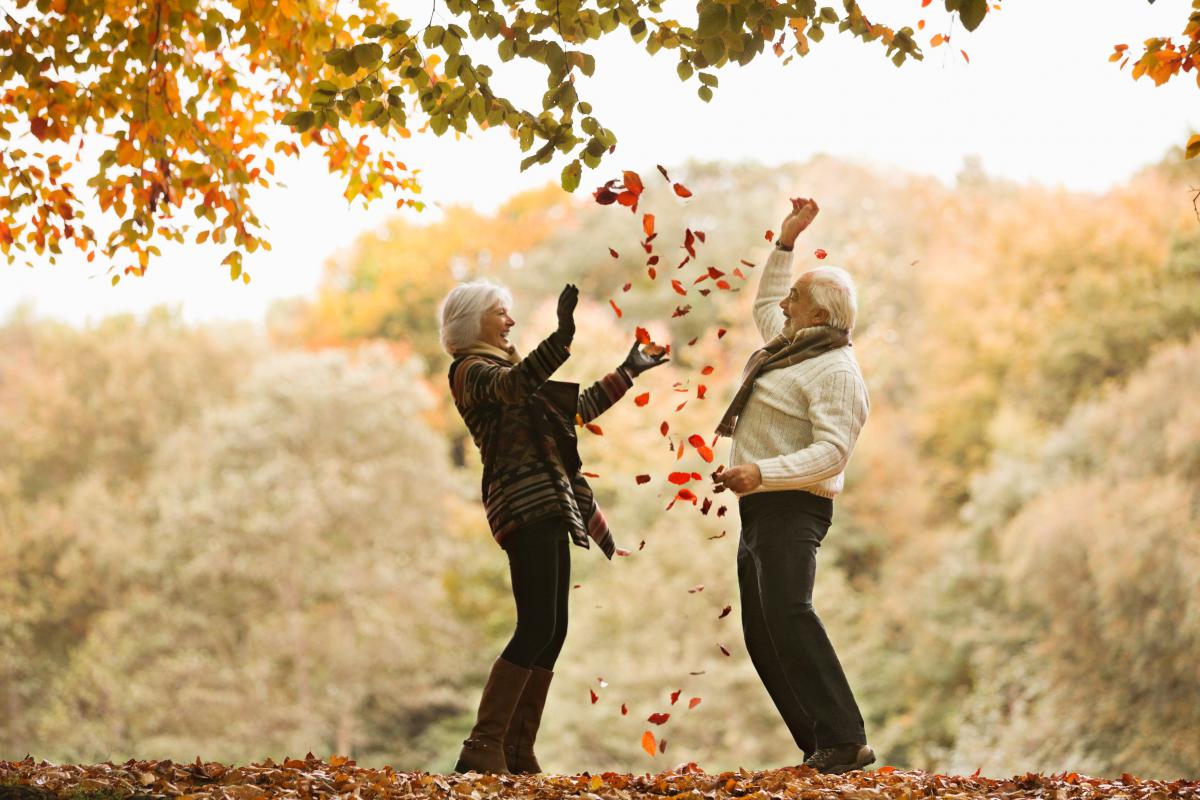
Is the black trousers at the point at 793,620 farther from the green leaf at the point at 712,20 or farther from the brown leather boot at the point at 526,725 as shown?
the green leaf at the point at 712,20

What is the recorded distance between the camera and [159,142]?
6.32m

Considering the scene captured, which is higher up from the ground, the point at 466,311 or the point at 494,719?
the point at 466,311

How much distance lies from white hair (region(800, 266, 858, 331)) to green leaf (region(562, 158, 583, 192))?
932mm

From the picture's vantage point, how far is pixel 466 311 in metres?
4.87

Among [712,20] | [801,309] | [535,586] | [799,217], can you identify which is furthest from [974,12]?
[535,586]

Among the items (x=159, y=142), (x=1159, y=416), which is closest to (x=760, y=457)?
(x=159, y=142)

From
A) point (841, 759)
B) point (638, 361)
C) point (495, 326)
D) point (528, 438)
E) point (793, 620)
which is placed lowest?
point (841, 759)

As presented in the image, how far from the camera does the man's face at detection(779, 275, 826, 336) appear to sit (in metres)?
4.78

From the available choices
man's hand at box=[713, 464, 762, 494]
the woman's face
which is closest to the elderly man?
man's hand at box=[713, 464, 762, 494]

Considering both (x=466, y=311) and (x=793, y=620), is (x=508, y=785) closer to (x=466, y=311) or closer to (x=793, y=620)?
(x=793, y=620)

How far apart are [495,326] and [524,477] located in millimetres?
577

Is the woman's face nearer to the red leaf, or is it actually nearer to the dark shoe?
the red leaf

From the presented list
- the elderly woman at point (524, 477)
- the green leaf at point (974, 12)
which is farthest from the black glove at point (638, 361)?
the green leaf at point (974, 12)

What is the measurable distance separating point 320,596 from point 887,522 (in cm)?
1075
